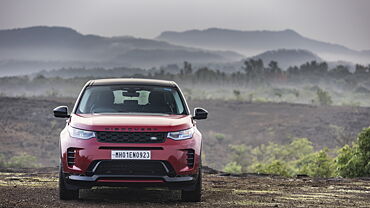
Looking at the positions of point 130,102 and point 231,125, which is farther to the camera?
point 231,125

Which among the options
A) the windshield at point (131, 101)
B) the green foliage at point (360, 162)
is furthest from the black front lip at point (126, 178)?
the green foliage at point (360, 162)

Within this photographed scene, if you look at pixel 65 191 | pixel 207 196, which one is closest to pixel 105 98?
pixel 65 191

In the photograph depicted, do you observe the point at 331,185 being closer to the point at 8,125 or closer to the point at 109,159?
the point at 109,159

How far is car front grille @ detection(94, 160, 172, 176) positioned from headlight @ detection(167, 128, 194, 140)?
1.39 ft

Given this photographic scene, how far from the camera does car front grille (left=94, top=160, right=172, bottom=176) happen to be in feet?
33.8

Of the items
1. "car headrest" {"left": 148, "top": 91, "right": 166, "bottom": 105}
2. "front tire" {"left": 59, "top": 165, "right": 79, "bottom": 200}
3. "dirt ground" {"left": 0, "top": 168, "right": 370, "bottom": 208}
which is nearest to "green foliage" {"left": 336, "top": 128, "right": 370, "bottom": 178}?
"dirt ground" {"left": 0, "top": 168, "right": 370, "bottom": 208}

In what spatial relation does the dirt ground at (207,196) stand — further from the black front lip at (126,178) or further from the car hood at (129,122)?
the car hood at (129,122)

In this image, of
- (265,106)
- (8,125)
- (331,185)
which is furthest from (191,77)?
(331,185)

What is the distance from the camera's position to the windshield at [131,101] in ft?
38.0

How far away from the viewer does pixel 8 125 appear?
10088cm

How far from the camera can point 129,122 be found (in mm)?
10555

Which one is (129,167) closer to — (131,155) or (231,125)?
(131,155)

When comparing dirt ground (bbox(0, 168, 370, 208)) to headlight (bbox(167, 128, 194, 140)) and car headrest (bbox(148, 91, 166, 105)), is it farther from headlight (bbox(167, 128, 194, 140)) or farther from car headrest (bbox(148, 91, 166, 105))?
car headrest (bbox(148, 91, 166, 105))

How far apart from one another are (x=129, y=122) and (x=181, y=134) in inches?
30.4
